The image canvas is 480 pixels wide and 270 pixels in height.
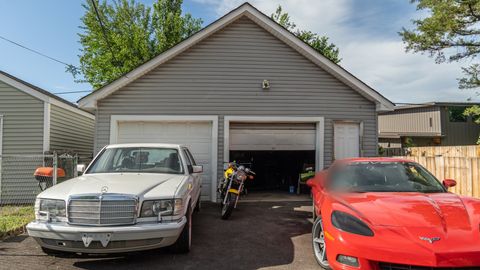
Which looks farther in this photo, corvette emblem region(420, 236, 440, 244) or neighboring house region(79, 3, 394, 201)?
neighboring house region(79, 3, 394, 201)

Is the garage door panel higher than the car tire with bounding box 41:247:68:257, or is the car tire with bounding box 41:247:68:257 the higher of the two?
the garage door panel

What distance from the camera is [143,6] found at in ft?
89.4

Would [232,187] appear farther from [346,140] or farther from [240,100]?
[346,140]

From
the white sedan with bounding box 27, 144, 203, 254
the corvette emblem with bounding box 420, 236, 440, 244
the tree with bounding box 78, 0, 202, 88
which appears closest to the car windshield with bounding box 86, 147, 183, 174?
the white sedan with bounding box 27, 144, 203, 254

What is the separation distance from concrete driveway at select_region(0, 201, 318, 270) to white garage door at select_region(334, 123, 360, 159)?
390 cm

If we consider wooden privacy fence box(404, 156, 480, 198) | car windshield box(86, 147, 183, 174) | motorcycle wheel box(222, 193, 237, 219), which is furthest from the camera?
wooden privacy fence box(404, 156, 480, 198)

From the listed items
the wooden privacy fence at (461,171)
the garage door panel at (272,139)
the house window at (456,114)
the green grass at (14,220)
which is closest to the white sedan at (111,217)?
the green grass at (14,220)

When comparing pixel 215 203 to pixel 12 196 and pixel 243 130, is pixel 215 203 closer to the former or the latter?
pixel 243 130

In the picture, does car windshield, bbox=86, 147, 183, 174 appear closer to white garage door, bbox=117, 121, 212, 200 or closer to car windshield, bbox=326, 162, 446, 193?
car windshield, bbox=326, 162, 446, 193

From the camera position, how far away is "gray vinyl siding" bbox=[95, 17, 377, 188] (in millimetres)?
10758

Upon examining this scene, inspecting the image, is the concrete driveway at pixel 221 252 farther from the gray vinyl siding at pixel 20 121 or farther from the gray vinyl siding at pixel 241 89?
the gray vinyl siding at pixel 20 121

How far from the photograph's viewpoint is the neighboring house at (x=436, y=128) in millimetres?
28219

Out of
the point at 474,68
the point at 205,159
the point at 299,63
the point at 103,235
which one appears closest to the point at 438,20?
the point at 474,68

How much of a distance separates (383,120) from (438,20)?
1526cm
